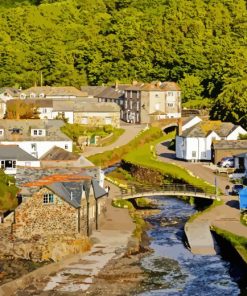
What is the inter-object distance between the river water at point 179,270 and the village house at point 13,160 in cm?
1285

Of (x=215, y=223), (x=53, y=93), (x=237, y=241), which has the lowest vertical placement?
(x=237, y=241)

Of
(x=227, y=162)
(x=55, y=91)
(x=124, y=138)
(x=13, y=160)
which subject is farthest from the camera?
(x=55, y=91)

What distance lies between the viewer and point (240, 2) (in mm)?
134875

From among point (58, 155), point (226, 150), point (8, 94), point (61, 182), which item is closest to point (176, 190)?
point (58, 155)

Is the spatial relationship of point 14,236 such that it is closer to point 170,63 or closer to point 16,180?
point 16,180

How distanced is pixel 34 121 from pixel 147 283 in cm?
3348

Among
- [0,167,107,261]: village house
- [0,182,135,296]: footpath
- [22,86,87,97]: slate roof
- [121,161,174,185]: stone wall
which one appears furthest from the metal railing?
[22,86,87,97]: slate roof

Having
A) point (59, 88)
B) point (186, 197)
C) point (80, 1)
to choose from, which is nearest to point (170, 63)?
point (59, 88)

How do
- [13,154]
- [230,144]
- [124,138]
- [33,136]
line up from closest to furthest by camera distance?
[13,154] → [33,136] → [230,144] → [124,138]

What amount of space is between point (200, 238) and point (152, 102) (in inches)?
2191

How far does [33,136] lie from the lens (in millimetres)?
67562

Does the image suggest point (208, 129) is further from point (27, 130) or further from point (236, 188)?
point (236, 188)

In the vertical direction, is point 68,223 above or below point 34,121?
below

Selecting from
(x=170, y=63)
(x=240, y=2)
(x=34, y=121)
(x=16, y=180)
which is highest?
(x=240, y=2)
